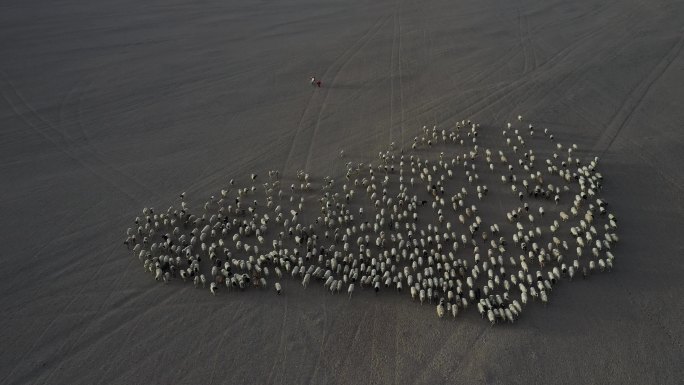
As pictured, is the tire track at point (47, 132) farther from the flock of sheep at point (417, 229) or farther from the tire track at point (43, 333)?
the tire track at point (43, 333)

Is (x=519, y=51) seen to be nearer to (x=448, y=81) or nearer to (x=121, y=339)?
(x=448, y=81)

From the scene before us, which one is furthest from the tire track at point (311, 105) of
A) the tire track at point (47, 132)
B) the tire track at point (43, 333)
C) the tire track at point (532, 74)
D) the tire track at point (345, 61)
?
the tire track at point (43, 333)

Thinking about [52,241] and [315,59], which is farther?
[315,59]

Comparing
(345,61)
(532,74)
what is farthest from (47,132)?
(532,74)

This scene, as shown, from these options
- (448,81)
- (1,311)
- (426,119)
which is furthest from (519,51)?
(1,311)

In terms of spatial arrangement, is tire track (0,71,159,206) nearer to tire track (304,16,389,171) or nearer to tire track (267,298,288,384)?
tire track (304,16,389,171)

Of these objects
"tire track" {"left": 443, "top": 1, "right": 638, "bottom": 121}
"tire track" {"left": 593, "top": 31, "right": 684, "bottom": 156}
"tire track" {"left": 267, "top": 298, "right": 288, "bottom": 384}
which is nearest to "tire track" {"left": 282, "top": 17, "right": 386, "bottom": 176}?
"tire track" {"left": 443, "top": 1, "right": 638, "bottom": 121}
